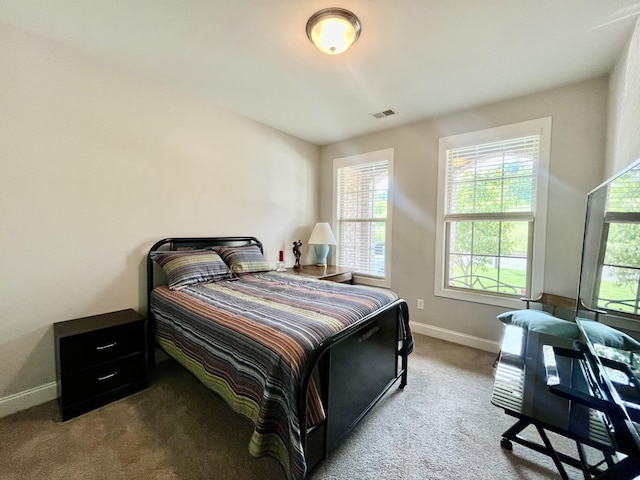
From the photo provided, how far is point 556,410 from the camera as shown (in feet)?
4.39

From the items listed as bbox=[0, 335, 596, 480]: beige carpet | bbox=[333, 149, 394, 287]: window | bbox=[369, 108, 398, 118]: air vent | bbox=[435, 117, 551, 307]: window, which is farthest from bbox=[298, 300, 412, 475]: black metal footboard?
bbox=[369, 108, 398, 118]: air vent

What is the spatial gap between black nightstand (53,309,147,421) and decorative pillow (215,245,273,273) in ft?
3.01

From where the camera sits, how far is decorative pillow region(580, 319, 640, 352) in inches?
55.2

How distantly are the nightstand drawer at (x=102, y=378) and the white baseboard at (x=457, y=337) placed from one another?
2.95 meters

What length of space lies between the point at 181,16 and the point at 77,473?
2737 millimetres

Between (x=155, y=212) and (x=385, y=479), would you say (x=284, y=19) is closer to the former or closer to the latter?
(x=155, y=212)

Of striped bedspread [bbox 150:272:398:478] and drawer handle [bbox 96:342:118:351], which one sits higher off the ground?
striped bedspread [bbox 150:272:398:478]

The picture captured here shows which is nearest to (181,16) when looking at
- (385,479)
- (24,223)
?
(24,223)

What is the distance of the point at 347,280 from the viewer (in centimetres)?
364

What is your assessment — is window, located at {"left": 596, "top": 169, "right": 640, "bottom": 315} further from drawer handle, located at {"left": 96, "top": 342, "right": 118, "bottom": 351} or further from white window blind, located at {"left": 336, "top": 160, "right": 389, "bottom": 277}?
drawer handle, located at {"left": 96, "top": 342, "right": 118, "bottom": 351}

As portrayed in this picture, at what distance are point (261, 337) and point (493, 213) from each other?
275 centimetres

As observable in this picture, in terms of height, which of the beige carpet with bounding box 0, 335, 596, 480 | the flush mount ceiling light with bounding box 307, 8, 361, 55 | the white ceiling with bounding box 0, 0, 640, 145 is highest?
the white ceiling with bounding box 0, 0, 640, 145

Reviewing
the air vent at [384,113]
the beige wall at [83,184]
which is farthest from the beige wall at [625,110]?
the beige wall at [83,184]

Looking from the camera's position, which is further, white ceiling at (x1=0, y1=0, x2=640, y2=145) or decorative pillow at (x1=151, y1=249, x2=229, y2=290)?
decorative pillow at (x1=151, y1=249, x2=229, y2=290)
